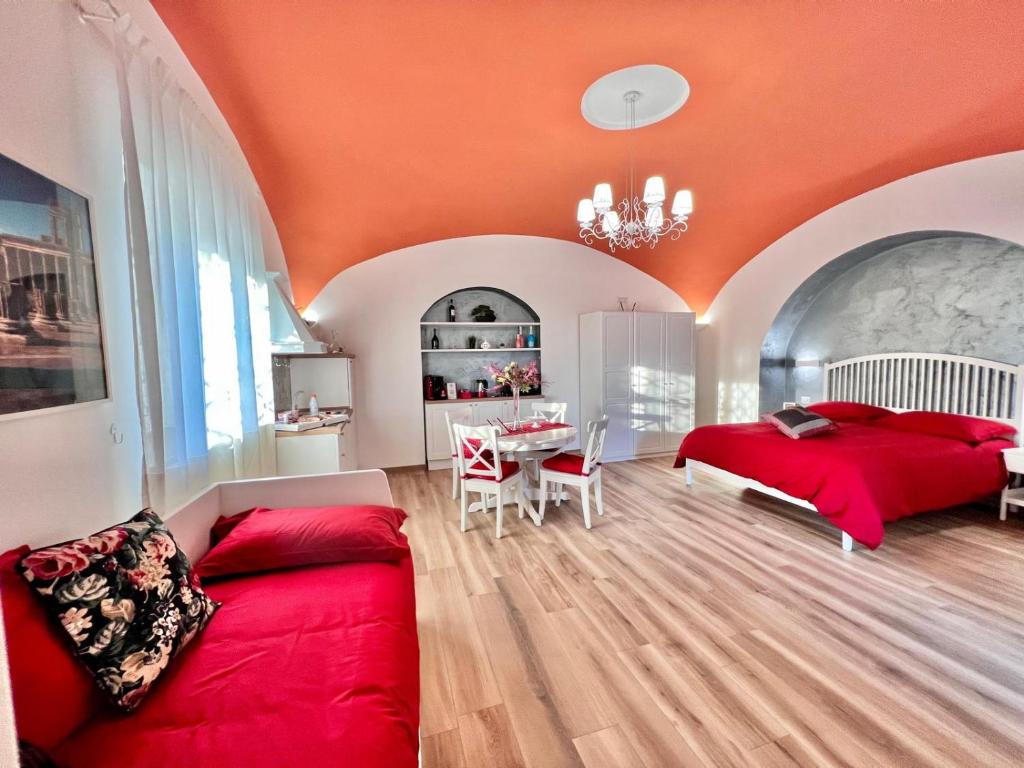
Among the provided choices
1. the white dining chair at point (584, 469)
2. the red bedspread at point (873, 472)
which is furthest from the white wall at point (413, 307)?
the red bedspread at point (873, 472)

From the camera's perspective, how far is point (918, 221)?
12.4 feet

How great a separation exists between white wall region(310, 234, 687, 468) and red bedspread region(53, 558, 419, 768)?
372cm

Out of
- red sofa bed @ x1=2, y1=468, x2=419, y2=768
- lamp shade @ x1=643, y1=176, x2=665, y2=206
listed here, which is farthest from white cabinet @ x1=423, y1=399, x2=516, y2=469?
red sofa bed @ x1=2, y1=468, x2=419, y2=768

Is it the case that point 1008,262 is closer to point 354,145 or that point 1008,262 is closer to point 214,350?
point 354,145

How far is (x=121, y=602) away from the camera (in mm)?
1212

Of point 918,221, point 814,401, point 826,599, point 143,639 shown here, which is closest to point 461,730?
point 143,639

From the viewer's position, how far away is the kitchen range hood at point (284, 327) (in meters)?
3.68

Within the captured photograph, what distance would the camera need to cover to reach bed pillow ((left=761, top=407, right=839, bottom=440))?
3.67 m

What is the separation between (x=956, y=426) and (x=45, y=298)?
533 centimetres

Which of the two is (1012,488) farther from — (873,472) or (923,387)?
(873,472)

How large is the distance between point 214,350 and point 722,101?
11.8ft

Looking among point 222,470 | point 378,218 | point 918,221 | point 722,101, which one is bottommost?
point 222,470

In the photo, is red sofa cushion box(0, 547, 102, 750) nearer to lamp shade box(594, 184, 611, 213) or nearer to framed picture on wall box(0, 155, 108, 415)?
framed picture on wall box(0, 155, 108, 415)

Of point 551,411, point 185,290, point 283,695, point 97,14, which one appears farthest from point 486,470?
point 97,14
